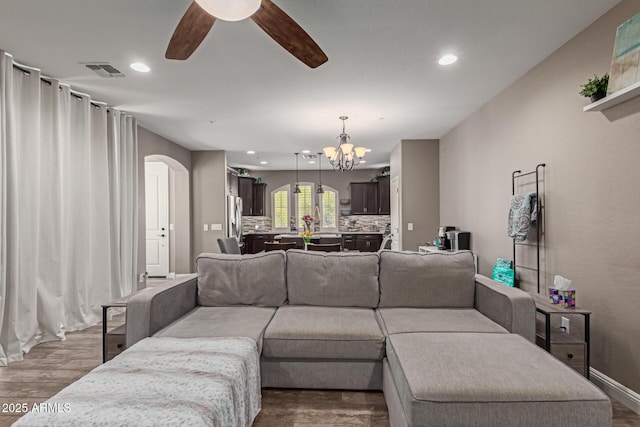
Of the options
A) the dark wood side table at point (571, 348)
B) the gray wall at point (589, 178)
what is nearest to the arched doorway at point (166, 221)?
the gray wall at point (589, 178)

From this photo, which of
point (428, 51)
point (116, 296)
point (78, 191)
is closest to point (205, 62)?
point (428, 51)

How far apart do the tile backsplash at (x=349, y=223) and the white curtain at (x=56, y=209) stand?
523cm

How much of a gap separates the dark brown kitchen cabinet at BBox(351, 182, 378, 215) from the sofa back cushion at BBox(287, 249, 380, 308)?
6502 mm

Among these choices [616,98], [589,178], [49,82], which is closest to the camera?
[616,98]

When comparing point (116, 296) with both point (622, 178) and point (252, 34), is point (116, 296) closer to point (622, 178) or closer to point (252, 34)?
point (252, 34)

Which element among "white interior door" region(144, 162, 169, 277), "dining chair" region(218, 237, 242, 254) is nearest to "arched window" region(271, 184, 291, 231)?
"white interior door" region(144, 162, 169, 277)

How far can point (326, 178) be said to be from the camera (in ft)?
32.5

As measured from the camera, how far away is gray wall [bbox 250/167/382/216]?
980 cm

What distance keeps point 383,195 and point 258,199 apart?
11.5ft

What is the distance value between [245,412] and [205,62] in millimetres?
2787

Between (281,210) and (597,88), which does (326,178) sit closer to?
(281,210)

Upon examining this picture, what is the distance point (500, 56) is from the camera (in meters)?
2.95

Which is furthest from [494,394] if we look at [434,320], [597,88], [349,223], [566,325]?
[349,223]

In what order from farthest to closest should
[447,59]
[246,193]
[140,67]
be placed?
[246,193], [140,67], [447,59]
